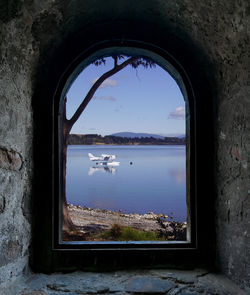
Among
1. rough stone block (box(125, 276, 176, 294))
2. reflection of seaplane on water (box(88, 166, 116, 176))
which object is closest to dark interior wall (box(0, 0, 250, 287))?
rough stone block (box(125, 276, 176, 294))

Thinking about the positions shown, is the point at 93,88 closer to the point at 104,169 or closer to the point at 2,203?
the point at 2,203

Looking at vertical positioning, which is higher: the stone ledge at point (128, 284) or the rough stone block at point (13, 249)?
the rough stone block at point (13, 249)

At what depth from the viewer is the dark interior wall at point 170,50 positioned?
3.38 ft

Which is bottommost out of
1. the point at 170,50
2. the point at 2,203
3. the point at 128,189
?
the point at 128,189

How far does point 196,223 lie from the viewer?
130 cm

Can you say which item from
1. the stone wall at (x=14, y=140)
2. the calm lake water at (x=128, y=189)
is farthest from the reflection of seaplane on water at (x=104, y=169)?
the stone wall at (x=14, y=140)

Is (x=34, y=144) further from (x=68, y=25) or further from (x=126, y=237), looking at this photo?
(x=126, y=237)

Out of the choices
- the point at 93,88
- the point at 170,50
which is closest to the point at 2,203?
the point at 170,50

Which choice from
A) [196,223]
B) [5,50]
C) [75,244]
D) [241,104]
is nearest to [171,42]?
[241,104]

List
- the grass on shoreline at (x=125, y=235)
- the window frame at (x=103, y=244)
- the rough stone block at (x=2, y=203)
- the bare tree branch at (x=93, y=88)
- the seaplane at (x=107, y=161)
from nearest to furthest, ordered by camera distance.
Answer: the rough stone block at (x=2, y=203), the window frame at (x=103, y=244), the grass on shoreline at (x=125, y=235), the bare tree branch at (x=93, y=88), the seaplane at (x=107, y=161)

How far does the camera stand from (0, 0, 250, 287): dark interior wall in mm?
1030

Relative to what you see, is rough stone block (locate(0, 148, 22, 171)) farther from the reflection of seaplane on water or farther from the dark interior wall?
the reflection of seaplane on water

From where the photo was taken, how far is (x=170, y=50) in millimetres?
1336

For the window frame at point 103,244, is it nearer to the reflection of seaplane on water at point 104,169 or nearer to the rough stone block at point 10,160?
the rough stone block at point 10,160
